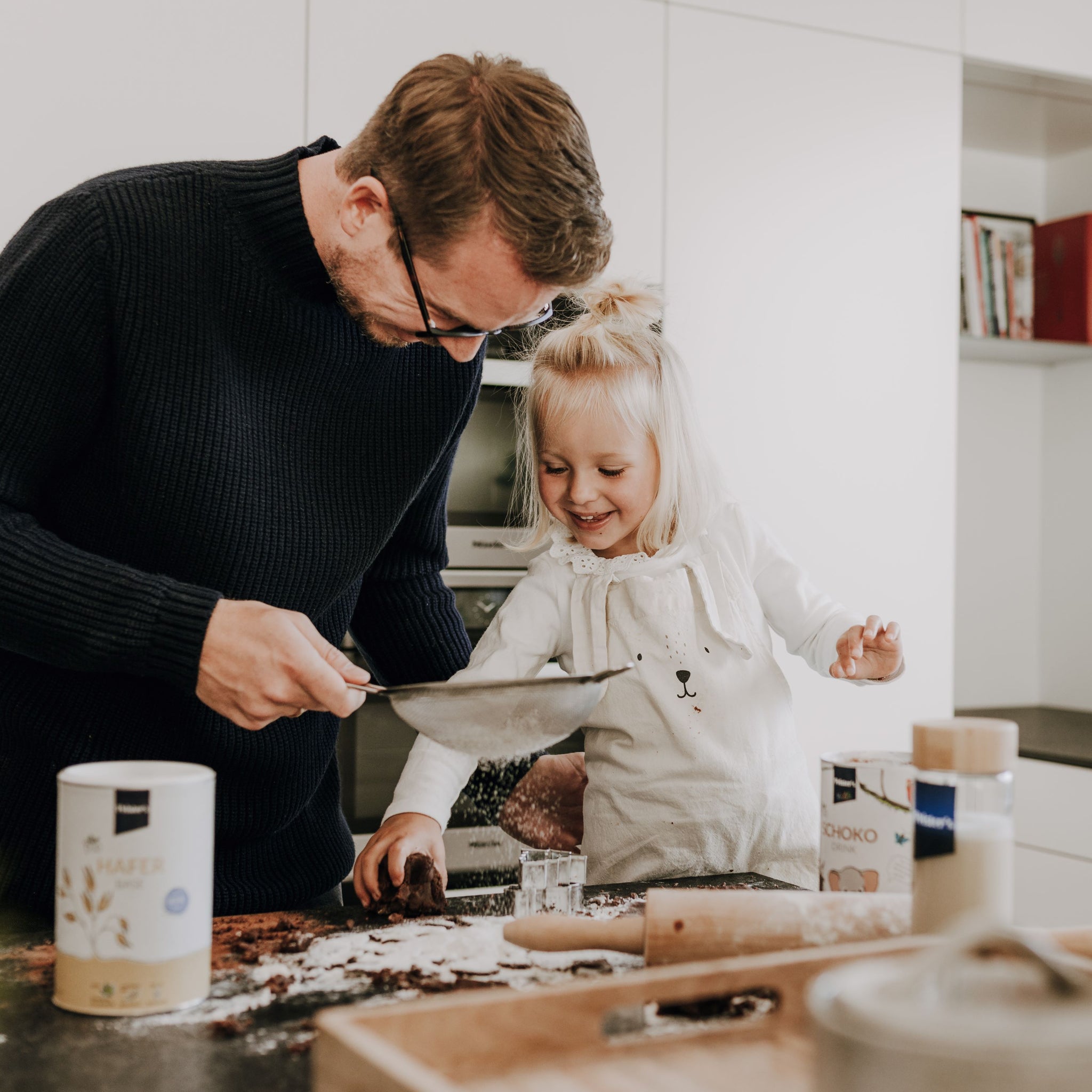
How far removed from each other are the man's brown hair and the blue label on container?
58 cm

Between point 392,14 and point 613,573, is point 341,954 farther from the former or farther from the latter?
point 392,14

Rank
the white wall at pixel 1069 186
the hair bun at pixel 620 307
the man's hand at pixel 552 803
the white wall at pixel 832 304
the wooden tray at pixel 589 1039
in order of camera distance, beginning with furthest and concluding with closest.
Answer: the white wall at pixel 1069 186 < the white wall at pixel 832 304 < the hair bun at pixel 620 307 < the man's hand at pixel 552 803 < the wooden tray at pixel 589 1039

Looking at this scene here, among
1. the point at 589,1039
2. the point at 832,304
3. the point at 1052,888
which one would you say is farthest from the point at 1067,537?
the point at 589,1039

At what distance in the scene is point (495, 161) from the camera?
0.92 meters

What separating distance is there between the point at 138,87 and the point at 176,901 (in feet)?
5.10

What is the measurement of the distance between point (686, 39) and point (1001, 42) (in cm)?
77

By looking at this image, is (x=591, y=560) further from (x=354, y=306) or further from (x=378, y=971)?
(x=378, y=971)

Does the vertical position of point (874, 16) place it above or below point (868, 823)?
above

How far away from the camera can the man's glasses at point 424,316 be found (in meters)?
1.00

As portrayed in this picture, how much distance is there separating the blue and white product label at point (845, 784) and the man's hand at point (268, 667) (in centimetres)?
34

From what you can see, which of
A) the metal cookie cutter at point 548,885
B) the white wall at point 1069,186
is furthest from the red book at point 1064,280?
the metal cookie cutter at point 548,885

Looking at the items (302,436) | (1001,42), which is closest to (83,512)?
(302,436)

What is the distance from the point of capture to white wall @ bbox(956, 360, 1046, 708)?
3.01 m

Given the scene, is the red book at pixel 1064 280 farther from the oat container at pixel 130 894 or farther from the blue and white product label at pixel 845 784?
the oat container at pixel 130 894
